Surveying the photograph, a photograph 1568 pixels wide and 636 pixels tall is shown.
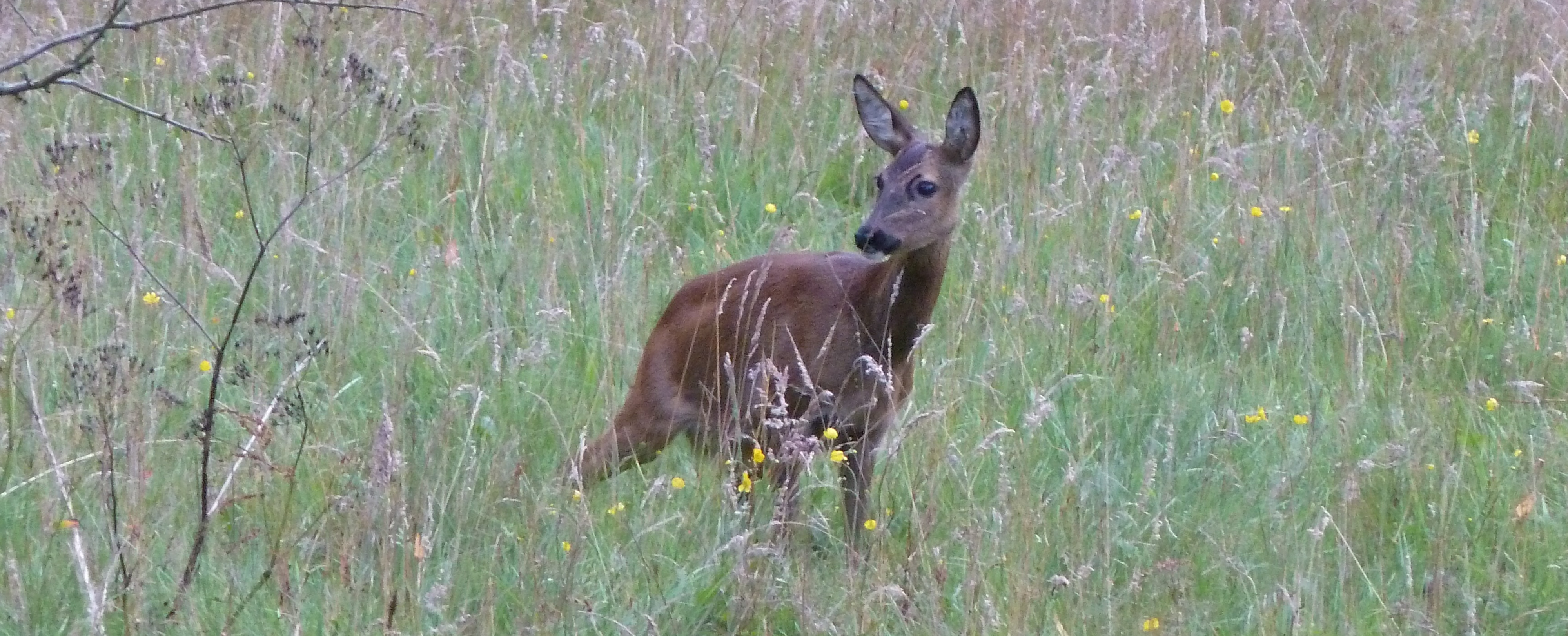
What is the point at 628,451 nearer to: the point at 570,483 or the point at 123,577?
the point at 570,483

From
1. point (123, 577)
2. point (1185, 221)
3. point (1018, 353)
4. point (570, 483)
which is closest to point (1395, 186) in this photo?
point (1185, 221)

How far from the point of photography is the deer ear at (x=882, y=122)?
490cm

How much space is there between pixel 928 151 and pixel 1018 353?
601 millimetres

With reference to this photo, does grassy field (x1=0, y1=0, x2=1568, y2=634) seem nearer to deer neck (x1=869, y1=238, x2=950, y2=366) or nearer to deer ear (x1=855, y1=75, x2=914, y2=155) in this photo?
deer neck (x1=869, y1=238, x2=950, y2=366)

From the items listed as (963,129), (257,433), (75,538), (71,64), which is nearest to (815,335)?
(963,129)

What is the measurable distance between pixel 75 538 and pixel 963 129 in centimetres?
266

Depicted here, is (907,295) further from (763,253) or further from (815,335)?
(763,253)

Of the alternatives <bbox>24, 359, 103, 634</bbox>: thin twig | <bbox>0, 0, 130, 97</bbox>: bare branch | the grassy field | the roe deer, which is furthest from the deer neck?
<bbox>0, 0, 130, 97</bbox>: bare branch

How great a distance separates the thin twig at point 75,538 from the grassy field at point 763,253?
0.02 metres

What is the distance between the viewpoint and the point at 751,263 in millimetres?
4707

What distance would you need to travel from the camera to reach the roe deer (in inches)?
171

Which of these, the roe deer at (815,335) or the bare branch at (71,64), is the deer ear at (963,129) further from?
the bare branch at (71,64)

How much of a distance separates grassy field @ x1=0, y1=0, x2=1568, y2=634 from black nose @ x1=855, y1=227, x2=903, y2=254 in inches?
17.2

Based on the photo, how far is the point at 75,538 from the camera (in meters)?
2.92
